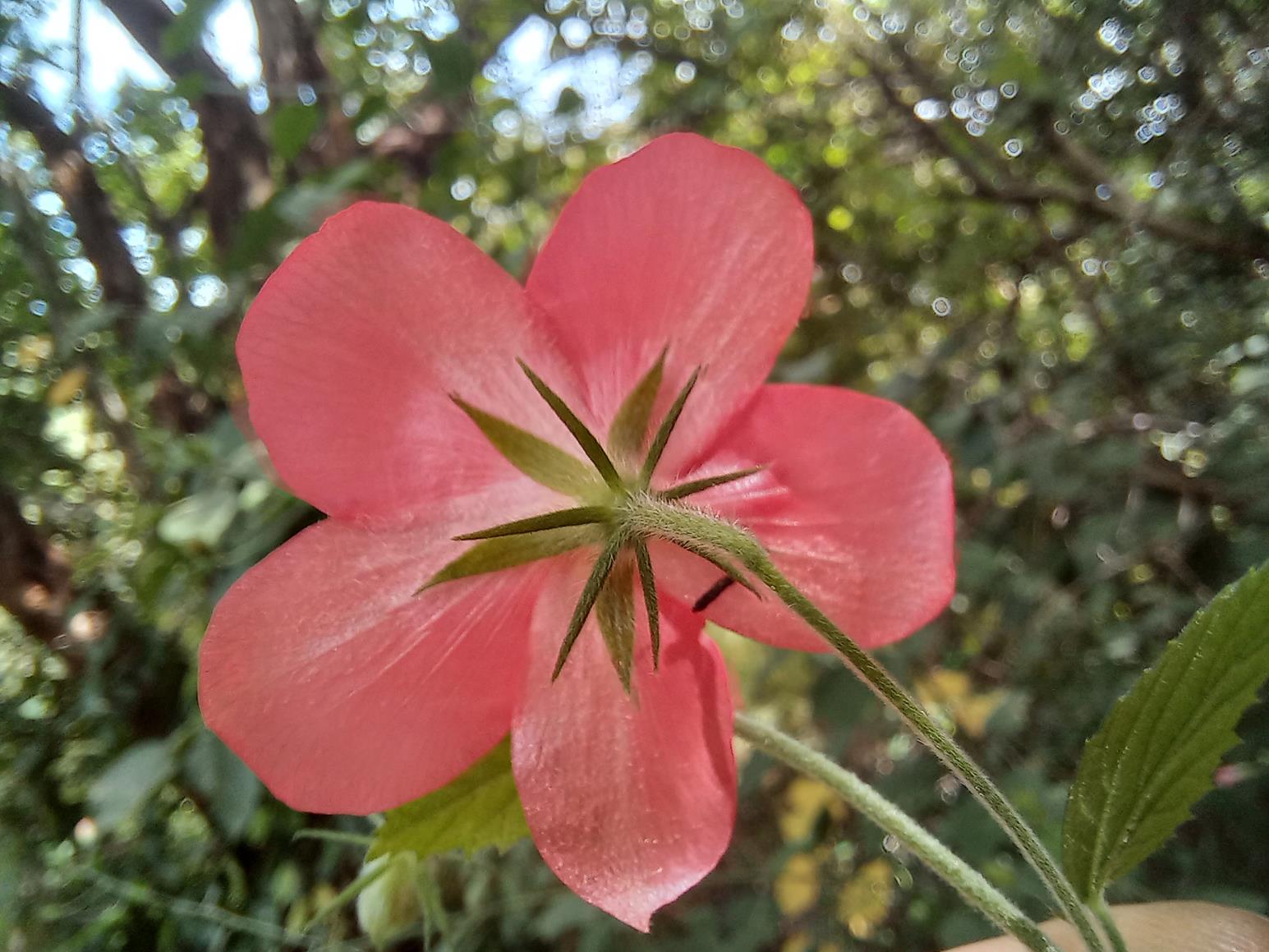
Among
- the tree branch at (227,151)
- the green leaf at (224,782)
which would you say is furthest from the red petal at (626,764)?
the tree branch at (227,151)

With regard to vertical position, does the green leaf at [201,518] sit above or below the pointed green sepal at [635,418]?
below

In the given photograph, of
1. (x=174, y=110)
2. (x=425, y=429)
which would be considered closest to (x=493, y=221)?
(x=174, y=110)

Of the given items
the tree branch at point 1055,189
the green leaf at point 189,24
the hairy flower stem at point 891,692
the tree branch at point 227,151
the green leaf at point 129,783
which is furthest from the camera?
the tree branch at point 227,151

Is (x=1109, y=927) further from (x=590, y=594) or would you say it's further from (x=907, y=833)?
(x=590, y=594)

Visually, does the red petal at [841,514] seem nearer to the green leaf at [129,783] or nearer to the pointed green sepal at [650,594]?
the pointed green sepal at [650,594]

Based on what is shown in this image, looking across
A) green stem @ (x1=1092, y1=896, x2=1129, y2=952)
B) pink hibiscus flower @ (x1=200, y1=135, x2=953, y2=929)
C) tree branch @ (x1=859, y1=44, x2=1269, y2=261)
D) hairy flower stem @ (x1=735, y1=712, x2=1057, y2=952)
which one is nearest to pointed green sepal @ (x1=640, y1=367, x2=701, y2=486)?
pink hibiscus flower @ (x1=200, y1=135, x2=953, y2=929)

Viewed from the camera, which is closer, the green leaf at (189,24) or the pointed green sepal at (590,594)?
the pointed green sepal at (590,594)

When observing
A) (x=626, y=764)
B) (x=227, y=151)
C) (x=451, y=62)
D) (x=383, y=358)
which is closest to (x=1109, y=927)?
(x=626, y=764)
